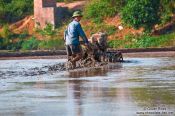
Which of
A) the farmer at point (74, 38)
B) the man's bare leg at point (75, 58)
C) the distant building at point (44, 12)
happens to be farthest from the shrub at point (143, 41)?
the man's bare leg at point (75, 58)

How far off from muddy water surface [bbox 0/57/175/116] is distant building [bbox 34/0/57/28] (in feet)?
123

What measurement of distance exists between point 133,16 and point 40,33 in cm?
974

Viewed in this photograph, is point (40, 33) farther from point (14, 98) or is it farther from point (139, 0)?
point (14, 98)

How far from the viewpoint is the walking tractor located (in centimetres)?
2138

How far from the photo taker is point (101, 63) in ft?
69.9

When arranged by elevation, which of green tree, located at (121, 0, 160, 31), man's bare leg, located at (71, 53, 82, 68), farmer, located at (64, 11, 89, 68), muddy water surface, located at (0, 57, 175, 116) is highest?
green tree, located at (121, 0, 160, 31)

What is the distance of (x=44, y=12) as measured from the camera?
5453 centimetres

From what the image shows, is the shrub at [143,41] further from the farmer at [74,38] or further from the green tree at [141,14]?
the farmer at [74,38]

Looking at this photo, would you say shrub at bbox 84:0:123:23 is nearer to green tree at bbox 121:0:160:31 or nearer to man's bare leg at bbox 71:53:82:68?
green tree at bbox 121:0:160:31

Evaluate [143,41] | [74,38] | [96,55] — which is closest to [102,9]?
[143,41]

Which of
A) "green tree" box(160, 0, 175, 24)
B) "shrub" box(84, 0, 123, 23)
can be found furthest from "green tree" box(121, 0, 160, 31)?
"shrub" box(84, 0, 123, 23)

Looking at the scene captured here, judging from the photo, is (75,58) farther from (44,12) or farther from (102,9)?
(44,12)

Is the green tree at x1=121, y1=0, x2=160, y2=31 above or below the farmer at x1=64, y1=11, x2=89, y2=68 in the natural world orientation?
above

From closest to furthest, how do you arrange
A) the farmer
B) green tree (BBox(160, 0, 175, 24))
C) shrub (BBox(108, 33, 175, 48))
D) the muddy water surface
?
the muddy water surface
the farmer
shrub (BBox(108, 33, 175, 48))
green tree (BBox(160, 0, 175, 24))
